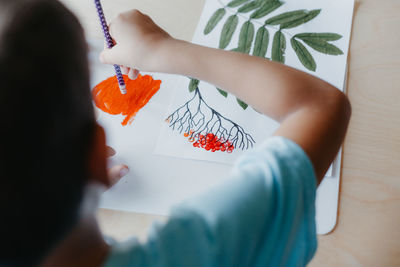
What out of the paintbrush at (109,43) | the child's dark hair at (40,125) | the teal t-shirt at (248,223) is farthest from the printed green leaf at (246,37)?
the child's dark hair at (40,125)

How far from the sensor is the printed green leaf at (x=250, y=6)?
73cm

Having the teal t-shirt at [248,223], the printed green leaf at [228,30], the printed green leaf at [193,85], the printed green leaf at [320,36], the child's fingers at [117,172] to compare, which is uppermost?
the printed green leaf at [320,36]

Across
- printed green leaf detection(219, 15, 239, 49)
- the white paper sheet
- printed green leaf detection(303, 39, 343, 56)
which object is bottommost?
the white paper sheet

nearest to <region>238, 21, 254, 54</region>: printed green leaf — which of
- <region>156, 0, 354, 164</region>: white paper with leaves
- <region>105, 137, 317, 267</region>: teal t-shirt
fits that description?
<region>156, 0, 354, 164</region>: white paper with leaves

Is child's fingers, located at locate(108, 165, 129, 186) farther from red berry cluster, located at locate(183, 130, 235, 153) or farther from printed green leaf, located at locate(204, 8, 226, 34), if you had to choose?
printed green leaf, located at locate(204, 8, 226, 34)

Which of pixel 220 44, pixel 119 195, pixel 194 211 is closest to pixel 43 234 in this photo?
pixel 194 211

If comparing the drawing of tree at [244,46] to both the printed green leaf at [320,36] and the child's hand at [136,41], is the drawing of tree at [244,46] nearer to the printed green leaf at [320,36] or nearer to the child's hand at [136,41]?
the printed green leaf at [320,36]

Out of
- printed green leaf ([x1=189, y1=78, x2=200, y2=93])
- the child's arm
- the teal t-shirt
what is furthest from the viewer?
printed green leaf ([x1=189, y1=78, x2=200, y2=93])

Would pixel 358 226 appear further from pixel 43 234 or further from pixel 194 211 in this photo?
pixel 43 234

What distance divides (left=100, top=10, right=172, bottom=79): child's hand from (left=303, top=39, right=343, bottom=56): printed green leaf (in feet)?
0.84

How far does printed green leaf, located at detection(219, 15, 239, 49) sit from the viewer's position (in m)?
0.69

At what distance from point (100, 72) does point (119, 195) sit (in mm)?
251

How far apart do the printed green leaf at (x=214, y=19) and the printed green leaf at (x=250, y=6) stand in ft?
0.11

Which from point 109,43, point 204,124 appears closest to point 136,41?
point 109,43
